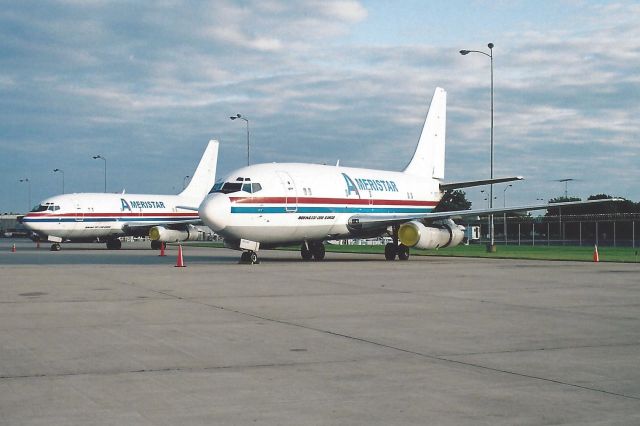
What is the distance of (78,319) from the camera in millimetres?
12195

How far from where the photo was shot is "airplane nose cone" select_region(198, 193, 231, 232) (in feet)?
89.7

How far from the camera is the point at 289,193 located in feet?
96.8

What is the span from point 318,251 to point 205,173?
36841 mm

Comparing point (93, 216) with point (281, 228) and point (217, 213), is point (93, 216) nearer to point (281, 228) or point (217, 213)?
point (281, 228)

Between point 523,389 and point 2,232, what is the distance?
501ft

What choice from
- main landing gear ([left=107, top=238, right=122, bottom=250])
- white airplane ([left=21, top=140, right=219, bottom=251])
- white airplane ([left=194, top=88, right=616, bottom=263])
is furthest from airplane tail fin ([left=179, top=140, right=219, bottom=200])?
white airplane ([left=194, top=88, right=616, bottom=263])

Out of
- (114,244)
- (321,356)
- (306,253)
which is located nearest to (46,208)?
(114,244)

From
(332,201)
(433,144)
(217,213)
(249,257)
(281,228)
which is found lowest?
(249,257)

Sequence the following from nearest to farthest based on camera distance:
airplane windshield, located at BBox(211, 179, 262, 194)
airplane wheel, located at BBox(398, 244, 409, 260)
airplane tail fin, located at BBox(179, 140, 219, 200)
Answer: airplane windshield, located at BBox(211, 179, 262, 194) < airplane wheel, located at BBox(398, 244, 409, 260) < airplane tail fin, located at BBox(179, 140, 219, 200)

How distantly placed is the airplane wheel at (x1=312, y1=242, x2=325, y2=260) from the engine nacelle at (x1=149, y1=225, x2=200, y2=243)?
68.8 ft

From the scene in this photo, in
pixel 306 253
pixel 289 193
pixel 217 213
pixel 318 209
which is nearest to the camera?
pixel 217 213

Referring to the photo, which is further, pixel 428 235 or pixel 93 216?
pixel 93 216

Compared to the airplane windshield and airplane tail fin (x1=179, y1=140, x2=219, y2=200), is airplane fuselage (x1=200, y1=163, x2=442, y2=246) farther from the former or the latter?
airplane tail fin (x1=179, y1=140, x2=219, y2=200)

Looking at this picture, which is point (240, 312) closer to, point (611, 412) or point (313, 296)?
point (313, 296)
